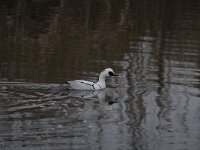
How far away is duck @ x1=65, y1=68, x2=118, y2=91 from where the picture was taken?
52.9 ft

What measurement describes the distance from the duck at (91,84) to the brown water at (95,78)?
16cm

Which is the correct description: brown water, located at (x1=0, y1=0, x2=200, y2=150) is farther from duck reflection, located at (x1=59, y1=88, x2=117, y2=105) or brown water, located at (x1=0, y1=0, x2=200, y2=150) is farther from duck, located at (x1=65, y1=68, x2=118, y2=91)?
duck, located at (x1=65, y1=68, x2=118, y2=91)

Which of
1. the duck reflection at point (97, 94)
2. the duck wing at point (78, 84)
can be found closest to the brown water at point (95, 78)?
the duck reflection at point (97, 94)

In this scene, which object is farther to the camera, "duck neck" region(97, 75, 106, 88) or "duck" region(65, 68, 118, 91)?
"duck neck" region(97, 75, 106, 88)

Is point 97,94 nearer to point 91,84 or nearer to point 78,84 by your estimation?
point 91,84

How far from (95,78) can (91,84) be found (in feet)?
4.14

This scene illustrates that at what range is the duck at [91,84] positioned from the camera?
634 inches

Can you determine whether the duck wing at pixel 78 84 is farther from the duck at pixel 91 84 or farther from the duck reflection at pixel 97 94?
the duck reflection at pixel 97 94

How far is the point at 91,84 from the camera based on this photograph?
16.4 meters

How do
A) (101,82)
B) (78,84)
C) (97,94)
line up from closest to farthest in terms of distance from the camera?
(78,84)
(97,94)
(101,82)

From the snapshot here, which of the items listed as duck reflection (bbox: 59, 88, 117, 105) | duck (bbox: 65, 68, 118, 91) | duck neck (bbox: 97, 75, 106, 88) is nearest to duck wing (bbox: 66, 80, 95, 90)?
duck (bbox: 65, 68, 118, 91)

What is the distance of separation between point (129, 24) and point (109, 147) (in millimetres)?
19286

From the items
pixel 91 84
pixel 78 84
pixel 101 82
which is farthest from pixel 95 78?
pixel 78 84

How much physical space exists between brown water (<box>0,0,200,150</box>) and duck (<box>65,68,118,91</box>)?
6.5 inches
